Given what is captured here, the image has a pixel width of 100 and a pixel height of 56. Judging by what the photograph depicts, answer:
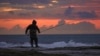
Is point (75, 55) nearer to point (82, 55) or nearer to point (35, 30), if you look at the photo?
point (82, 55)

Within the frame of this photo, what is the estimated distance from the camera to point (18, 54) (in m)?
20.2

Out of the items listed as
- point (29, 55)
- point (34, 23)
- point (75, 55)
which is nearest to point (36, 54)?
point (29, 55)

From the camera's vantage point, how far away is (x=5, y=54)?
2000cm

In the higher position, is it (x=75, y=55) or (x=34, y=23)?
(x=34, y=23)

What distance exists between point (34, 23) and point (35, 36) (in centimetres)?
104

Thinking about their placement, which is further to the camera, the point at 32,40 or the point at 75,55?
the point at 32,40

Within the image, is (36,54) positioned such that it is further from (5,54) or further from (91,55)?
(91,55)

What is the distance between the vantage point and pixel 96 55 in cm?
2228

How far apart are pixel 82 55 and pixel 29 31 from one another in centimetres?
926

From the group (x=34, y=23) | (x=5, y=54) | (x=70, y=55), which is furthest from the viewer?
(x=34, y=23)

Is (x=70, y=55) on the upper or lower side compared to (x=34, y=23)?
lower

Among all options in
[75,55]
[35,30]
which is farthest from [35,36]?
[75,55]

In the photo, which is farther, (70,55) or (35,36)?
(35,36)

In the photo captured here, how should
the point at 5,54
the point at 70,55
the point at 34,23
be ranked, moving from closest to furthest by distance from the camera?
the point at 5,54 → the point at 70,55 → the point at 34,23
